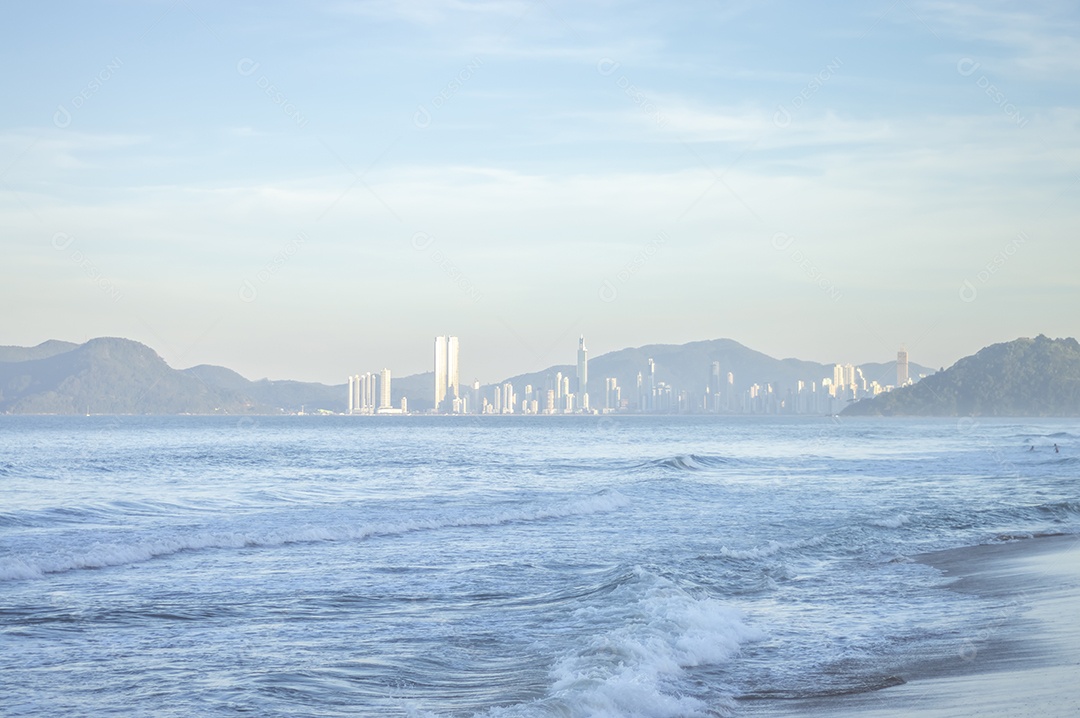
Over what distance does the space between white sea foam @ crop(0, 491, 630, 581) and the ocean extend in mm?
83

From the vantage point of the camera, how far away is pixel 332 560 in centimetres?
1855

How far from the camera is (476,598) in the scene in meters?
14.5

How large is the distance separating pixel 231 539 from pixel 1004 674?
15.7 m

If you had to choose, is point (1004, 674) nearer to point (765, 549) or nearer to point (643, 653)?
point (643, 653)

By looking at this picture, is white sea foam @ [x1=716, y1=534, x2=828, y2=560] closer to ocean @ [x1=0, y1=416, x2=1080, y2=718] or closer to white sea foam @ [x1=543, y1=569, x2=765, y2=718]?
ocean @ [x1=0, y1=416, x2=1080, y2=718]

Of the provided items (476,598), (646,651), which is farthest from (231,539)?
(646,651)

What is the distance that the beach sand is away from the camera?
8633 millimetres

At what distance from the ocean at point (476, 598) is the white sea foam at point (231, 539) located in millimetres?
83

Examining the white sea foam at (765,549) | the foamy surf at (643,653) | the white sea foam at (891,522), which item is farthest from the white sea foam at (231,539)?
the foamy surf at (643,653)

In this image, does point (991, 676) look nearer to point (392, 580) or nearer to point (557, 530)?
point (392, 580)

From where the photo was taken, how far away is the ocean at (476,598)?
9.55 m

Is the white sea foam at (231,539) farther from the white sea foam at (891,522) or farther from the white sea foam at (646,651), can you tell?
the white sea foam at (646,651)

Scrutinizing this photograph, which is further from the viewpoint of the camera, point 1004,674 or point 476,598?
point 476,598

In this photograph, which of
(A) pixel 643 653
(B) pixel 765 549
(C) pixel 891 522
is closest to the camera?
(A) pixel 643 653
